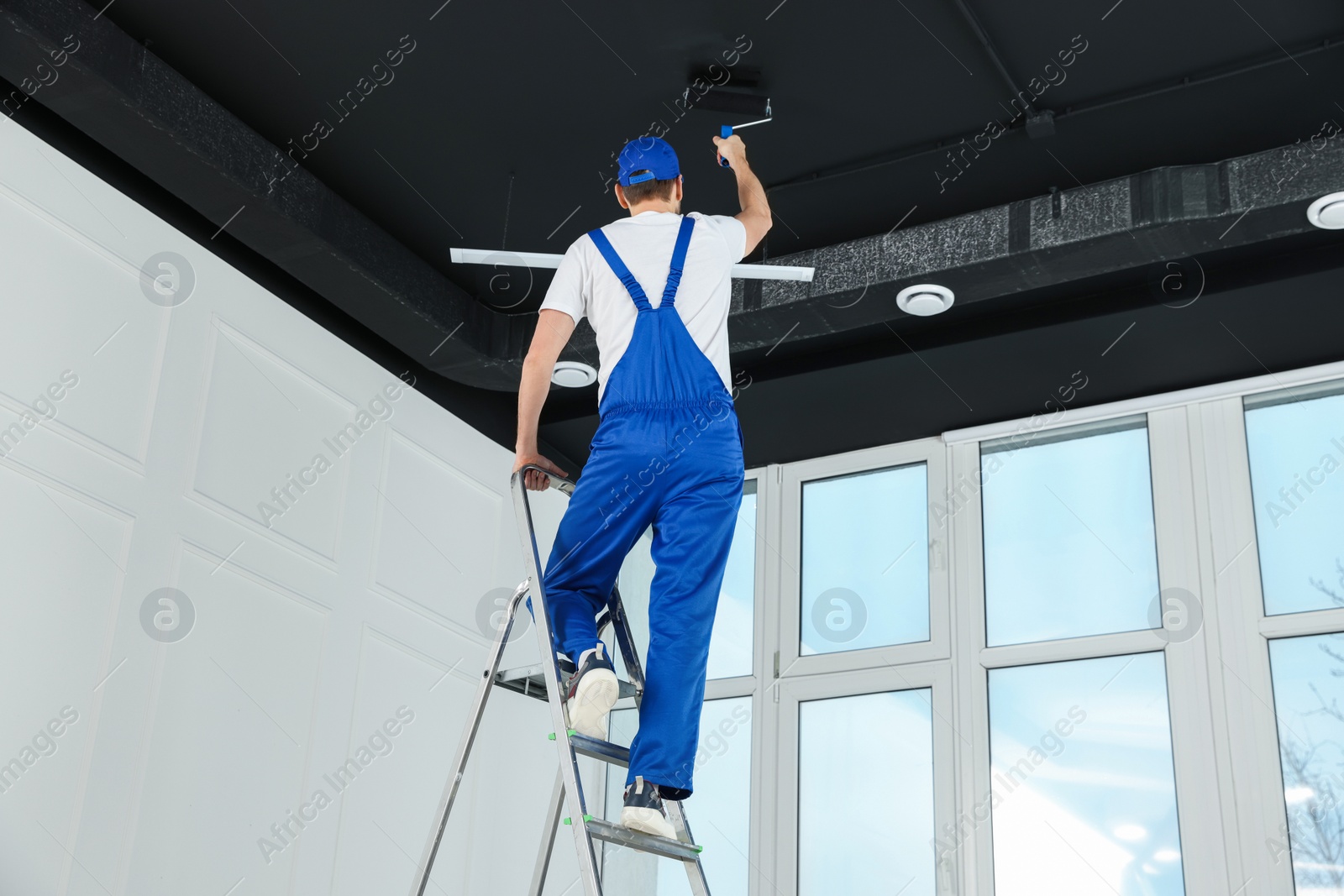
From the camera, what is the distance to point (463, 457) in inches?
221

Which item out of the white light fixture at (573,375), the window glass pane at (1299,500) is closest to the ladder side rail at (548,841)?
the white light fixture at (573,375)

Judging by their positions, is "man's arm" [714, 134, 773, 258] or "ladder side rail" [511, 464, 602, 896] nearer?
"ladder side rail" [511, 464, 602, 896]

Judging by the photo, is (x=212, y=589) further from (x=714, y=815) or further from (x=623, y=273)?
(x=714, y=815)

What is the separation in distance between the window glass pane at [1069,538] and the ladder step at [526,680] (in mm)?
2856

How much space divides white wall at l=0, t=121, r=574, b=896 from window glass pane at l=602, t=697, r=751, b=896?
0.47m

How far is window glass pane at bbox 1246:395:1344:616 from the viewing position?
4.85m

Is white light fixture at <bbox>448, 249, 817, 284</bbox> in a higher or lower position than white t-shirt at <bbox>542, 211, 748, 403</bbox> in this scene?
higher

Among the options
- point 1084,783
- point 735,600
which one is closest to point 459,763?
point 1084,783

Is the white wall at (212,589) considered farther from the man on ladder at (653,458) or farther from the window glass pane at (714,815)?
the man on ladder at (653,458)

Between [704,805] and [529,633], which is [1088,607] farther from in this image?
[529,633]

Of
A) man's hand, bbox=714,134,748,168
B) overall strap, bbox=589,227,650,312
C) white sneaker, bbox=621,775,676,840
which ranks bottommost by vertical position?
white sneaker, bbox=621,775,676,840

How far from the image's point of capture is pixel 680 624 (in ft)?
8.13

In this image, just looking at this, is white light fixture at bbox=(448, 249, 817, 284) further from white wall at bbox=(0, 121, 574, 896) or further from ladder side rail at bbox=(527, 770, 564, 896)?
white wall at bbox=(0, 121, 574, 896)

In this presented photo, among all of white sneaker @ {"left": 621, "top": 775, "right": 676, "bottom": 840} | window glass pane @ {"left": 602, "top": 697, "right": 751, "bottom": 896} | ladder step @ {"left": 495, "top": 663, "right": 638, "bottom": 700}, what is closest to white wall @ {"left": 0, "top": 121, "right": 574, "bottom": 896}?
window glass pane @ {"left": 602, "top": 697, "right": 751, "bottom": 896}
